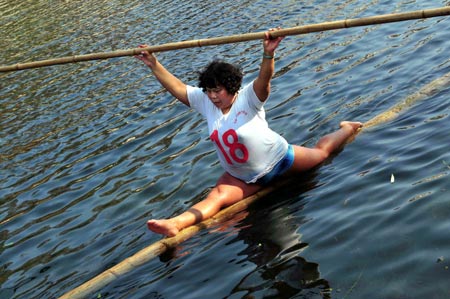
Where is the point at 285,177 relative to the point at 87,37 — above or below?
below

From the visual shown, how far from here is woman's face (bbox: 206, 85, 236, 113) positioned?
826cm

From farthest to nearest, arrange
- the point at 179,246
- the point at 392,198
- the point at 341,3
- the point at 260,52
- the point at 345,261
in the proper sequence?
the point at 341,3 → the point at 260,52 → the point at 179,246 → the point at 392,198 → the point at 345,261

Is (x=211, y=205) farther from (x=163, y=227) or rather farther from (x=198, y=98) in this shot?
(x=198, y=98)

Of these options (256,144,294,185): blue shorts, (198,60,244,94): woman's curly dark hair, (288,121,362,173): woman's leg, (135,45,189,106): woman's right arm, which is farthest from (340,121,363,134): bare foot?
(135,45,189,106): woman's right arm

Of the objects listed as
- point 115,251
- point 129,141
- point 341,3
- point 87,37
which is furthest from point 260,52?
point 115,251

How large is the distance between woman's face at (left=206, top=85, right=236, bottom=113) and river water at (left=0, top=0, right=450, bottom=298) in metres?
1.26

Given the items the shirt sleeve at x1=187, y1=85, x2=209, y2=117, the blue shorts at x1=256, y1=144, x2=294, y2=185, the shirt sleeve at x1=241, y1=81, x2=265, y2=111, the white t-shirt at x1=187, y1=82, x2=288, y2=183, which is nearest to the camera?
the shirt sleeve at x1=241, y1=81, x2=265, y2=111

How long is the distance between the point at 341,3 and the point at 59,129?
330 inches

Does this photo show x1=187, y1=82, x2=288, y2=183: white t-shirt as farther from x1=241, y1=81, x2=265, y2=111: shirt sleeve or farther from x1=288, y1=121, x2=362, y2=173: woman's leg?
x1=288, y1=121, x2=362, y2=173: woman's leg

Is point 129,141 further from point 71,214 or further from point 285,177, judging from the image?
point 285,177

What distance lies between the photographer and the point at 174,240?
7633mm

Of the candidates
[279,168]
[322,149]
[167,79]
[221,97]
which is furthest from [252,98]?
[322,149]

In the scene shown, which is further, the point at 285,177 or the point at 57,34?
the point at 57,34

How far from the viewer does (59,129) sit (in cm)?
1384
